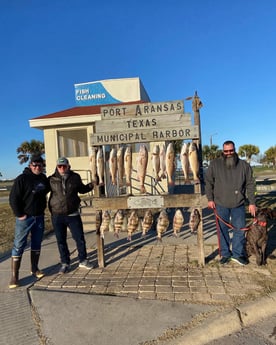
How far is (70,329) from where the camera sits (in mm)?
3053

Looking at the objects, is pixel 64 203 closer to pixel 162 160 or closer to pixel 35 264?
pixel 35 264

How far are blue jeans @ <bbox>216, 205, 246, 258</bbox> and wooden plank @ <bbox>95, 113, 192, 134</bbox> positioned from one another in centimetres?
155

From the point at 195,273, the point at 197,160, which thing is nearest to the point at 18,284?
the point at 195,273

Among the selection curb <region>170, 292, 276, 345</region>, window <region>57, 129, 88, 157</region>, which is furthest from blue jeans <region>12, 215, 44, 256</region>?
window <region>57, 129, 88, 157</region>

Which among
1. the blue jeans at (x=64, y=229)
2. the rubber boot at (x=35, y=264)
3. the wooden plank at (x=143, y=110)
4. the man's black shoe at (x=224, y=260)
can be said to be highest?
the wooden plank at (x=143, y=110)

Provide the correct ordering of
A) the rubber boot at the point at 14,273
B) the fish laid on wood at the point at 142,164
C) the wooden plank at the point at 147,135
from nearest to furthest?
the rubber boot at the point at 14,273 < the fish laid on wood at the point at 142,164 < the wooden plank at the point at 147,135

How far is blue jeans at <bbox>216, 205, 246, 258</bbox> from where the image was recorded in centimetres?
466

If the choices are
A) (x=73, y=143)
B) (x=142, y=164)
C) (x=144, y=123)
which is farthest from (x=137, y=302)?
(x=73, y=143)

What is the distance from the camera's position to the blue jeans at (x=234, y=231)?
4664 millimetres

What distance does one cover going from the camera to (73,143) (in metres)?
12.9

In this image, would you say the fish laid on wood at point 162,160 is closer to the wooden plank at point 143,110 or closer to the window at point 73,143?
the wooden plank at point 143,110

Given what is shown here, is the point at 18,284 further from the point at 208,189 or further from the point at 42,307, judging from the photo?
the point at 208,189

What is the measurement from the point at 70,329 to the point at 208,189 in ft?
9.49

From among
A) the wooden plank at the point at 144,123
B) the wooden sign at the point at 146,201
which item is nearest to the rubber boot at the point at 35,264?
the wooden sign at the point at 146,201
